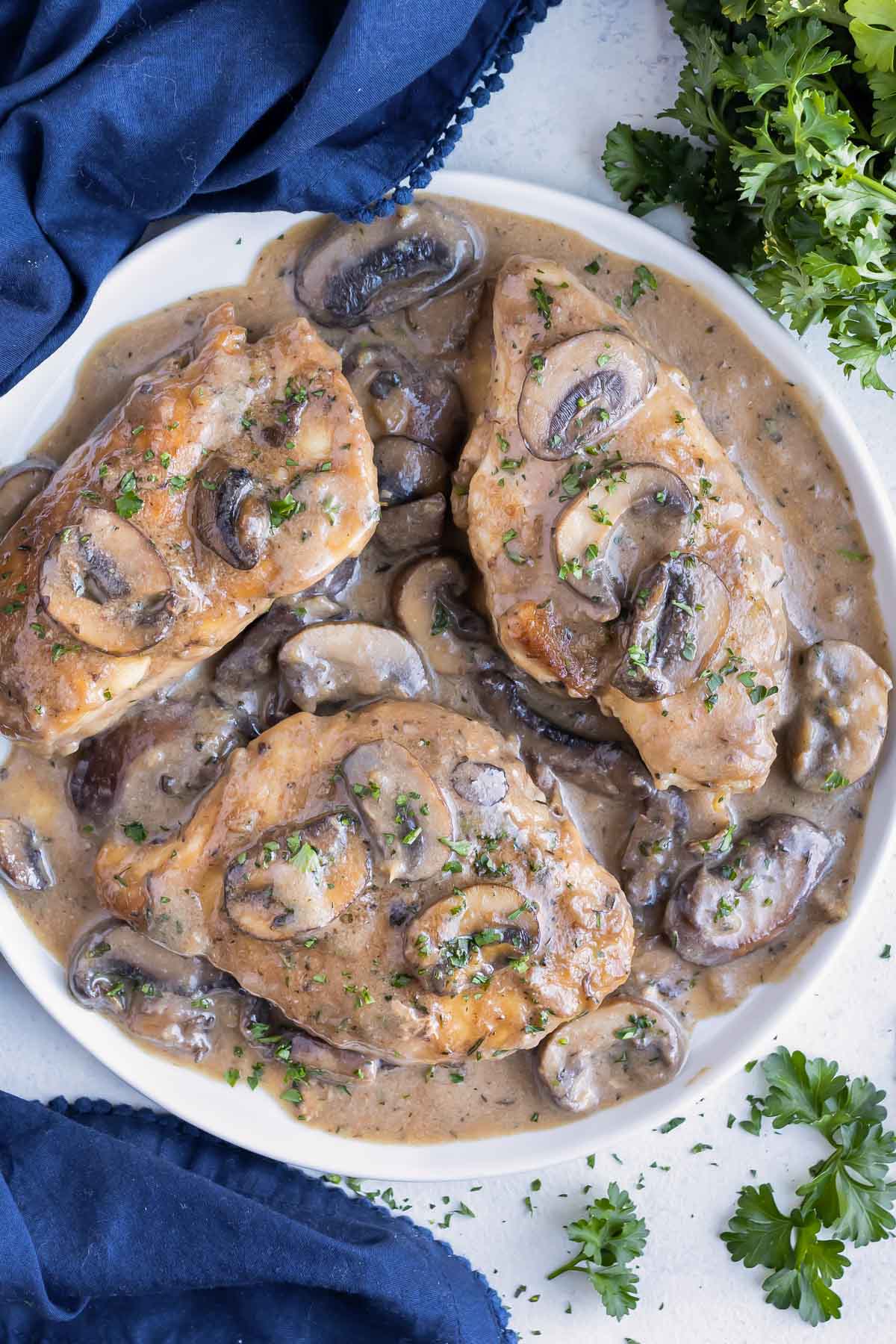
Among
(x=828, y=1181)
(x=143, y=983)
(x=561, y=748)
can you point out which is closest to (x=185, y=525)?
(x=561, y=748)

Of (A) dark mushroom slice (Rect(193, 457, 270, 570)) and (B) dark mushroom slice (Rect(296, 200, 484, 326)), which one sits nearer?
(A) dark mushroom slice (Rect(193, 457, 270, 570))

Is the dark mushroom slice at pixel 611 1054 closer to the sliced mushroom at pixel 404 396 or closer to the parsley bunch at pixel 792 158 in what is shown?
the sliced mushroom at pixel 404 396

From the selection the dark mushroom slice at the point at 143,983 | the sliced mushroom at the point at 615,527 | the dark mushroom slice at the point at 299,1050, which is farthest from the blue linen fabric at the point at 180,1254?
the sliced mushroom at the point at 615,527

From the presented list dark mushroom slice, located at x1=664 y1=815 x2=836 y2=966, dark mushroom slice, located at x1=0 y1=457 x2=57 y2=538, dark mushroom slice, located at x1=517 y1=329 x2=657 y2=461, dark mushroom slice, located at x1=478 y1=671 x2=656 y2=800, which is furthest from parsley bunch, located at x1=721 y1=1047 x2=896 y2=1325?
dark mushroom slice, located at x1=0 y1=457 x2=57 y2=538

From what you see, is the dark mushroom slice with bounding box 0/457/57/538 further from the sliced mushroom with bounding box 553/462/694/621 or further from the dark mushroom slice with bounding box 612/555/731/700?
the dark mushroom slice with bounding box 612/555/731/700

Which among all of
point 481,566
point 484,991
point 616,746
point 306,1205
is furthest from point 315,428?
point 306,1205

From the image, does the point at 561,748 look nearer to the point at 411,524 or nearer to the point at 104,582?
the point at 411,524
